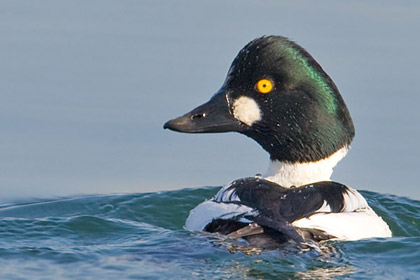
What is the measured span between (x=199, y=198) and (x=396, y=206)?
1846 mm

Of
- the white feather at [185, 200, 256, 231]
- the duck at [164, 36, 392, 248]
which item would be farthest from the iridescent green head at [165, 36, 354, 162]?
the white feather at [185, 200, 256, 231]

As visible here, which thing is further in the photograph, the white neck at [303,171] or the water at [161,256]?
the white neck at [303,171]

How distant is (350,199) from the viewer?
1034cm

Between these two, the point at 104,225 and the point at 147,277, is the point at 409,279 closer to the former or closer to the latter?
the point at 147,277

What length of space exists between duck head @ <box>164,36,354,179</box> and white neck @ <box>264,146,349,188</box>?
0.04 m

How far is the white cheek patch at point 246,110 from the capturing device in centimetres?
1076

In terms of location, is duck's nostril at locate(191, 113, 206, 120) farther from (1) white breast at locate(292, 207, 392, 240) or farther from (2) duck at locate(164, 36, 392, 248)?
(1) white breast at locate(292, 207, 392, 240)

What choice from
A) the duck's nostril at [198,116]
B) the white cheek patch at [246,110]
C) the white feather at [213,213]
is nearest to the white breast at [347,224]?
the white feather at [213,213]

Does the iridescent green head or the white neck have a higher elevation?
the iridescent green head

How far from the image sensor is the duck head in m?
10.6

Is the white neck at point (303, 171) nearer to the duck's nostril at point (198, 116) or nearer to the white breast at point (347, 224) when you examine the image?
the white breast at point (347, 224)

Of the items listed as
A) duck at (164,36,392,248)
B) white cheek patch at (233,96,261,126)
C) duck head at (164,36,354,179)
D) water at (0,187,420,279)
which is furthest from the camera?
white cheek patch at (233,96,261,126)

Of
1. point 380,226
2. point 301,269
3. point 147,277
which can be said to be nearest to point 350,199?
point 380,226

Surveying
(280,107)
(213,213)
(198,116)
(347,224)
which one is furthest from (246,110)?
(347,224)
